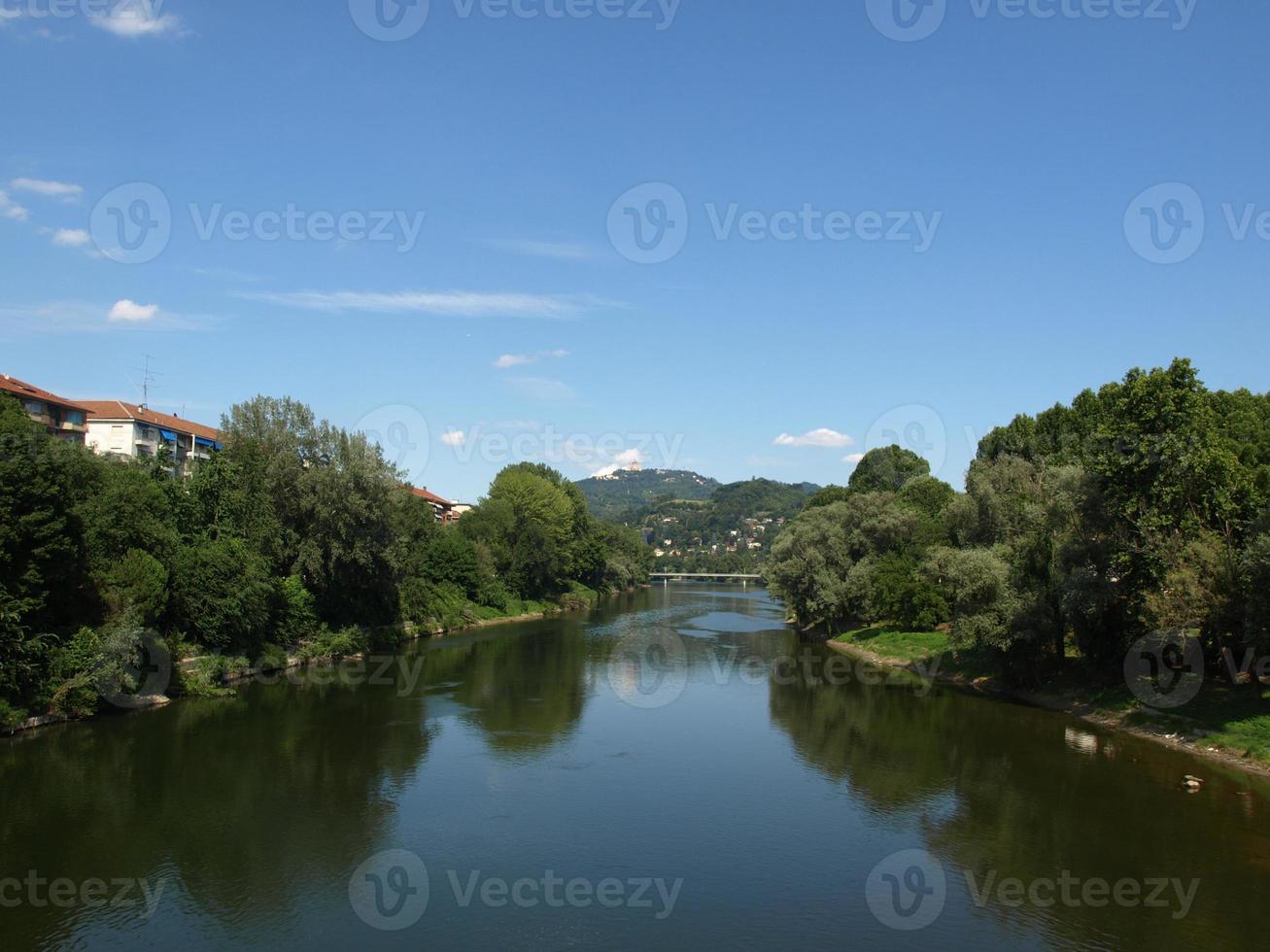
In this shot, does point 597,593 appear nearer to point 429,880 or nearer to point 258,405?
point 258,405

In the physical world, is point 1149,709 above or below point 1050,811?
above

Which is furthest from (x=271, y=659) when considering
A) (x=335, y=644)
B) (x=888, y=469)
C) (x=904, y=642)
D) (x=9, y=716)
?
(x=888, y=469)

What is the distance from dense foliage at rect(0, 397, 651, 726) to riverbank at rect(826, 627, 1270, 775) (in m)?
30.9

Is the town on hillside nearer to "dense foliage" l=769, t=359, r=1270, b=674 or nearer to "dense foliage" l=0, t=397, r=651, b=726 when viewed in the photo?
"dense foliage" l=0, t=397, r=651, b=726

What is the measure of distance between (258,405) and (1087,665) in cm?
4391

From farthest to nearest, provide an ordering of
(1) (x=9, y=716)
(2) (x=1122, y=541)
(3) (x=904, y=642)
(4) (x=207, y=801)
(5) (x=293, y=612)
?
(3) (x=904, y=642) < (5) (x=293, y=612) < (2) (x=1122, y=541) < (1) (x=9, y=716) < (4) (x=207, y=801)

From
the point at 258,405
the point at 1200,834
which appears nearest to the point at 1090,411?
the point at 1200,834

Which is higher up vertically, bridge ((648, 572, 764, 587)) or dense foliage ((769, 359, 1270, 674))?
dense foliage ((769, 359, 1270, 674))

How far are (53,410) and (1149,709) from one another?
70.9 m

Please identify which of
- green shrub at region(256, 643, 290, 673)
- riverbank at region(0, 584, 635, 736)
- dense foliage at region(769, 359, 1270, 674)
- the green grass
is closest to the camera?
dense foliage at region(769, 359, 1270, 674)

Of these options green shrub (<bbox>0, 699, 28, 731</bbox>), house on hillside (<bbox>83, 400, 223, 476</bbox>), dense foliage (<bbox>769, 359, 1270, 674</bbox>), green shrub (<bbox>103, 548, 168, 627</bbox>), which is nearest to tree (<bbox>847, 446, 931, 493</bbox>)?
dense foliage (<bbox>769, 359, 1270, 674</bbox>)

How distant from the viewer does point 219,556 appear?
38438 millimetres

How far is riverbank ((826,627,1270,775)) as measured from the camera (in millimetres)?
27328

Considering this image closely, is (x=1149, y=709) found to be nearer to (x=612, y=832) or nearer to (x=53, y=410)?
(x=612, y=832)
